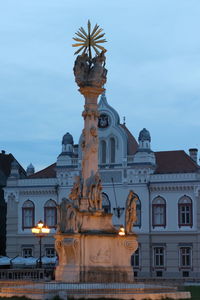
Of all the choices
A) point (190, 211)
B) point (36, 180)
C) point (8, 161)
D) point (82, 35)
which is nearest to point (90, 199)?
point (82, 35)

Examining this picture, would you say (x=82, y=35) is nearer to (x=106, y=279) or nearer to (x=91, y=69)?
(x=91, y=69)

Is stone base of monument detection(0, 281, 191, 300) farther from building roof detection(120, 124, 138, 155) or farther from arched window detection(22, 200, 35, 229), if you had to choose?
arched window detection(22, 200, 35, 229)

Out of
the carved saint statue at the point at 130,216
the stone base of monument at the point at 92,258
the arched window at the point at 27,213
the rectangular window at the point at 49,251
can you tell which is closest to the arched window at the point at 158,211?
the rectangular window at the point at 49,251

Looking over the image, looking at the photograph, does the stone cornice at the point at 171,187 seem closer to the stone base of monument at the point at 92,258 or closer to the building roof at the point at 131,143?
the building roof at the point at 131,143

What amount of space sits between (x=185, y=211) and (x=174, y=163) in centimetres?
436

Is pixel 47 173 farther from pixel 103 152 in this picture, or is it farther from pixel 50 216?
pixel 103 152

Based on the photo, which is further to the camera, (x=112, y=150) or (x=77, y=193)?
(x=112, y=150)

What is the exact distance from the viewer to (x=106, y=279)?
3241cm

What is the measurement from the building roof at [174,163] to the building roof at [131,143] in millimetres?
2062

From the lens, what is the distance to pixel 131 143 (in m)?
66.0

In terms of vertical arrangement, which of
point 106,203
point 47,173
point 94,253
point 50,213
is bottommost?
point 94,253

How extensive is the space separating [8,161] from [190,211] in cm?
2405

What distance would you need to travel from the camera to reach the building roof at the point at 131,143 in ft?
212

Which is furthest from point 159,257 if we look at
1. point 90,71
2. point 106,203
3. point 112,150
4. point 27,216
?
point 90,71
